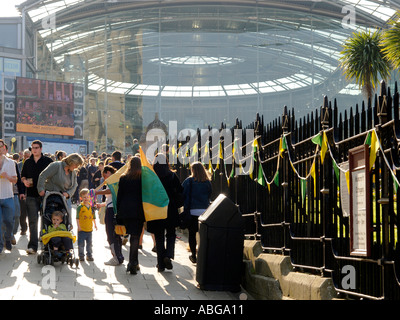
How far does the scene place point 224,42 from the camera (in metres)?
38.9

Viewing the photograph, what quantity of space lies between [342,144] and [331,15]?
34029mm

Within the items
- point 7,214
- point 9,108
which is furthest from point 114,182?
point 9,108

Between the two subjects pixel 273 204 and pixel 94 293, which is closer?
pixel 94 293

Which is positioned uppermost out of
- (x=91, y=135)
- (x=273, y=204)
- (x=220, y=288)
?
(x=91, y=135)

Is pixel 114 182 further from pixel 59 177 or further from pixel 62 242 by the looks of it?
pixel 62 242

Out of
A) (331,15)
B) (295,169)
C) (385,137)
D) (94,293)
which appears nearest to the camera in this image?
(385,137)

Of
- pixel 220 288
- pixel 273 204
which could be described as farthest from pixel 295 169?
pixel 220 288

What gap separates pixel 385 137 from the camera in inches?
211

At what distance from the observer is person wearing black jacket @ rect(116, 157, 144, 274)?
9.83 m

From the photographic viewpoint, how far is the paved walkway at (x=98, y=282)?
7992mm

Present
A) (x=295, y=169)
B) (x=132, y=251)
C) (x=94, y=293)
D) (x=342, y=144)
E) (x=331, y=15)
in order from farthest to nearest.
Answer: (x=331, y=15), (x=132, y=251), (x=94, y=293), (x=295, y=169), (x=342, y=144)

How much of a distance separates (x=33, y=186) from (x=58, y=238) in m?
1.67

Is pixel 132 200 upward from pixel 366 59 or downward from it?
downward
